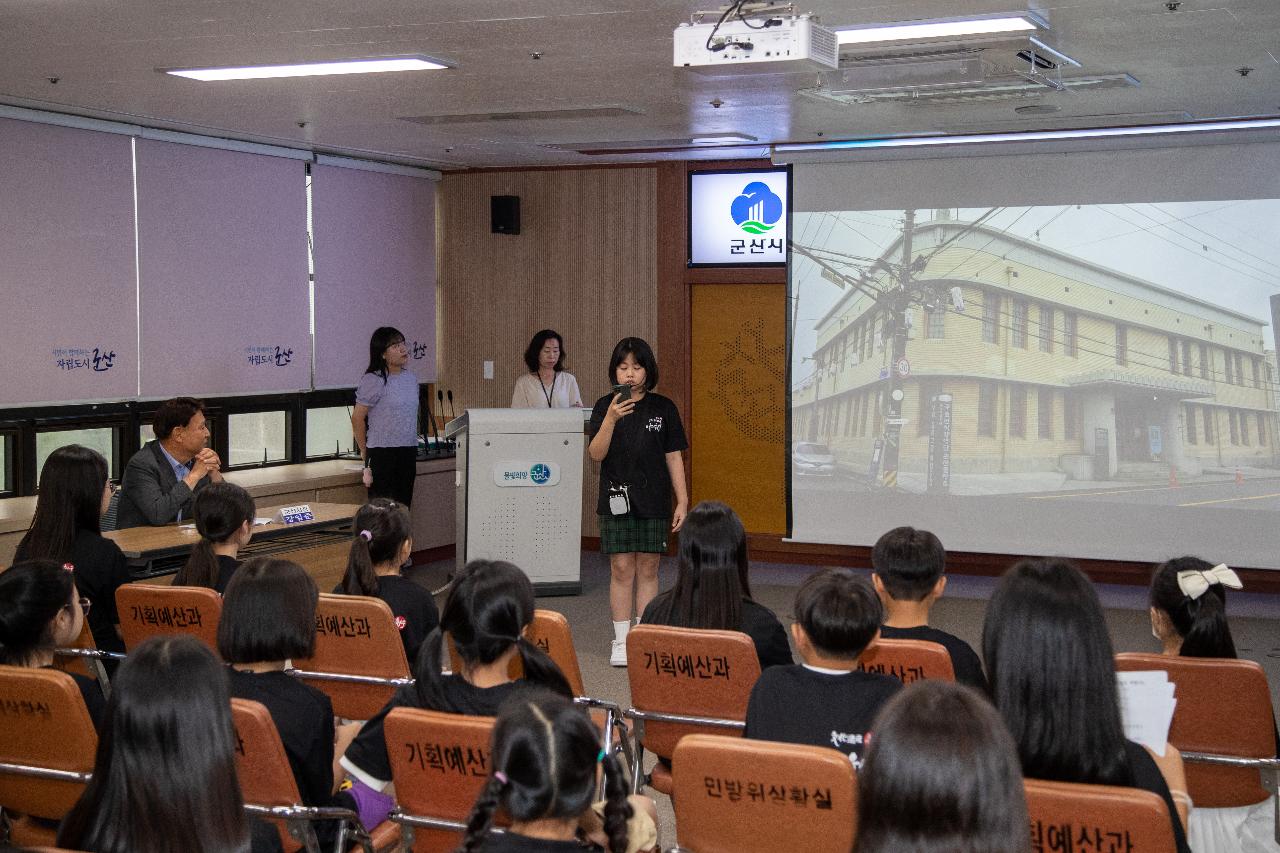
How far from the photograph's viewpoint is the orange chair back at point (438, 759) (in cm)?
265

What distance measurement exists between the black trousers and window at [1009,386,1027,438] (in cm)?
380

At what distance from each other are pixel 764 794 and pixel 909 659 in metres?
0.98

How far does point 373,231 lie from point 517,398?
1765mm

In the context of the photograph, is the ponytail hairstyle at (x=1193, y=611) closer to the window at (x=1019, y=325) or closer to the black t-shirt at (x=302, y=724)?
the black t-shirt at (x=302, y=724)

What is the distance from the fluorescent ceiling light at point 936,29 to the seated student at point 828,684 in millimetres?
2686

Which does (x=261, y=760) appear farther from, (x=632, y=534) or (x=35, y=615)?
(x=632, y=534)

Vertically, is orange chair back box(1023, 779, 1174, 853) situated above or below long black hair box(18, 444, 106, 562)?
below

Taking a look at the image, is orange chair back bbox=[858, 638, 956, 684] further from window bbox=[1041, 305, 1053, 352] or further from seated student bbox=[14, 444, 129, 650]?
window bbox=[1041, 305, 1053, 352]

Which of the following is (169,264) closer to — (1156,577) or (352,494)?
(352,494)

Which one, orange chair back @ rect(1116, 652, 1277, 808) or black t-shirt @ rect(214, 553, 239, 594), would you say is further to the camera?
black t-shirt @ rect(214, 553, 239, 594)

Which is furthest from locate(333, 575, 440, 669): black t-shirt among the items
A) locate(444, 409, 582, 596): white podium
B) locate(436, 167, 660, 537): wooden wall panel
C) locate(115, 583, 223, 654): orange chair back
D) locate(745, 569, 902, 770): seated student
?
locate(436, 167, 660, 537): wooden wall panel

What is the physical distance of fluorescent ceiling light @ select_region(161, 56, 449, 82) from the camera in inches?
217

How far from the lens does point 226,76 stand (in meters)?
5.93

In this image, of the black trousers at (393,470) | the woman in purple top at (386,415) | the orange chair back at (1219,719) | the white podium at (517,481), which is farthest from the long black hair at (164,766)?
the black trousers at (393,470)
